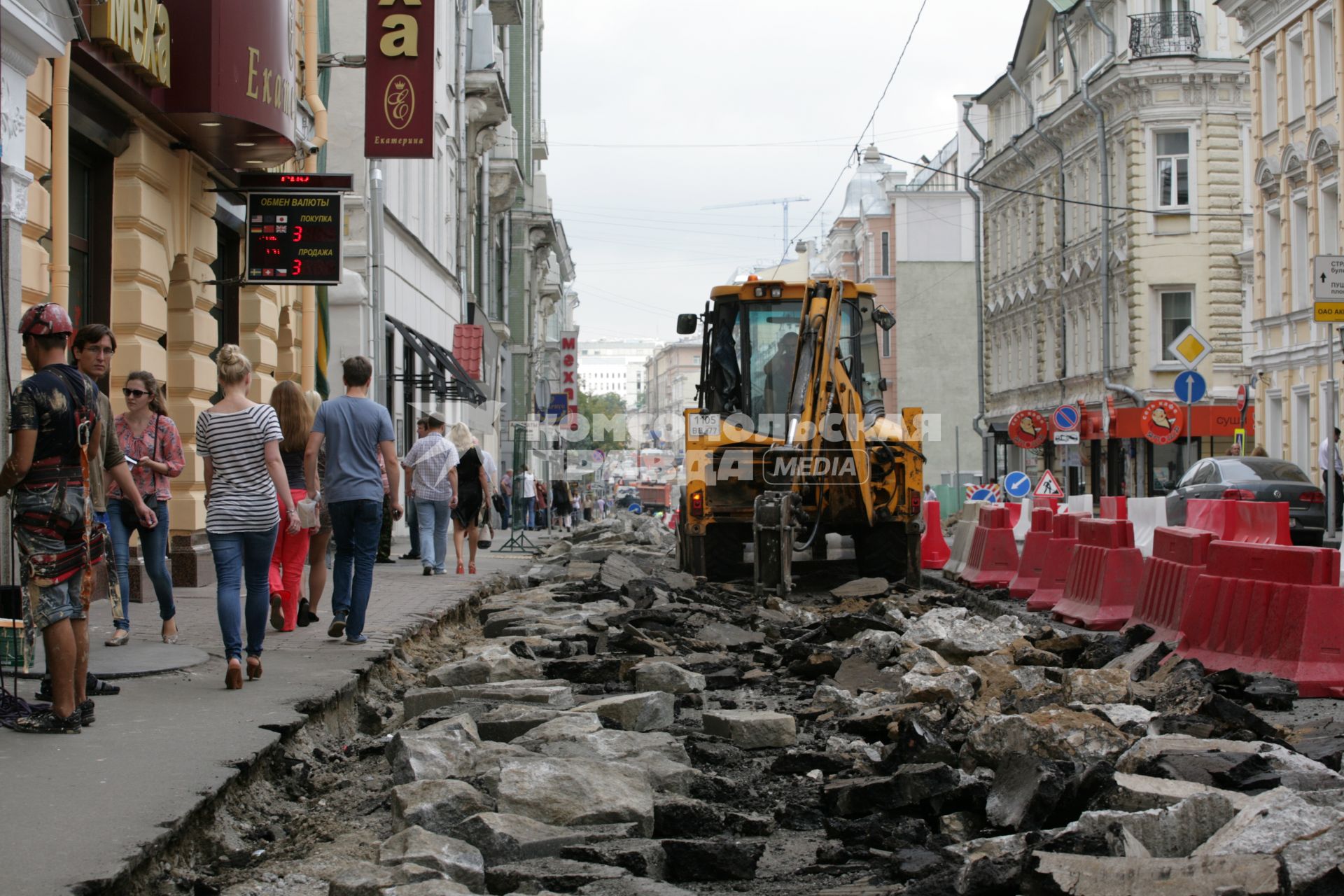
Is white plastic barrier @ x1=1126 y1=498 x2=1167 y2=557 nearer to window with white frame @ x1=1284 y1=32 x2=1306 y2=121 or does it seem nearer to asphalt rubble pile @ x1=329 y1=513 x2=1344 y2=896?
asphalt rubble pile @ x1=329 y1=513 x2=1344 y2=896

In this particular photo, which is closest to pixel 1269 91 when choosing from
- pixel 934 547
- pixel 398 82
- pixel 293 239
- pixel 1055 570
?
pixel 934 547

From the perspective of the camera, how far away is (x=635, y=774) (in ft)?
18.4

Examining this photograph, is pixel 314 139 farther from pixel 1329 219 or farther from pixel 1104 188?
pixel 1104 188

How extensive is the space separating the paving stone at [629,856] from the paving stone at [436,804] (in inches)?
19.8

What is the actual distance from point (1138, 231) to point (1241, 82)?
4834 millimetres

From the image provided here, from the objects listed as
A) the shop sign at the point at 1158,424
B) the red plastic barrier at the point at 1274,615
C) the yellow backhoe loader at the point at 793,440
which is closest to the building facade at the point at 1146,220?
the shop sign at the point at 1158,424

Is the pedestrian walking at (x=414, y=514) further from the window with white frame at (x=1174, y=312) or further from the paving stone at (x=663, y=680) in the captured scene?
the window with white frame at (x=1174, y=312)

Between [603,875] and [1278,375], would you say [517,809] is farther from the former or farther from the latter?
[1278,375]

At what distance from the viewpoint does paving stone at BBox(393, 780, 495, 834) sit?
4992 millimetres

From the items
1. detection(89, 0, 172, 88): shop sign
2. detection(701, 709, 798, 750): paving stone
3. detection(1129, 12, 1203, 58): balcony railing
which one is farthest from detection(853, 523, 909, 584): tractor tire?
detection(1129, 12, 1203, 58): balcony railing

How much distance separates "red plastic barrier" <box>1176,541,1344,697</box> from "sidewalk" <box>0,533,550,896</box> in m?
4.70

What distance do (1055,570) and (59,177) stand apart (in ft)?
28.0

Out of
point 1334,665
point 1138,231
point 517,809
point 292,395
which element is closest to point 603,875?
point 517,809

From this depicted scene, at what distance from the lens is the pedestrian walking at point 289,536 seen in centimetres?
1028
